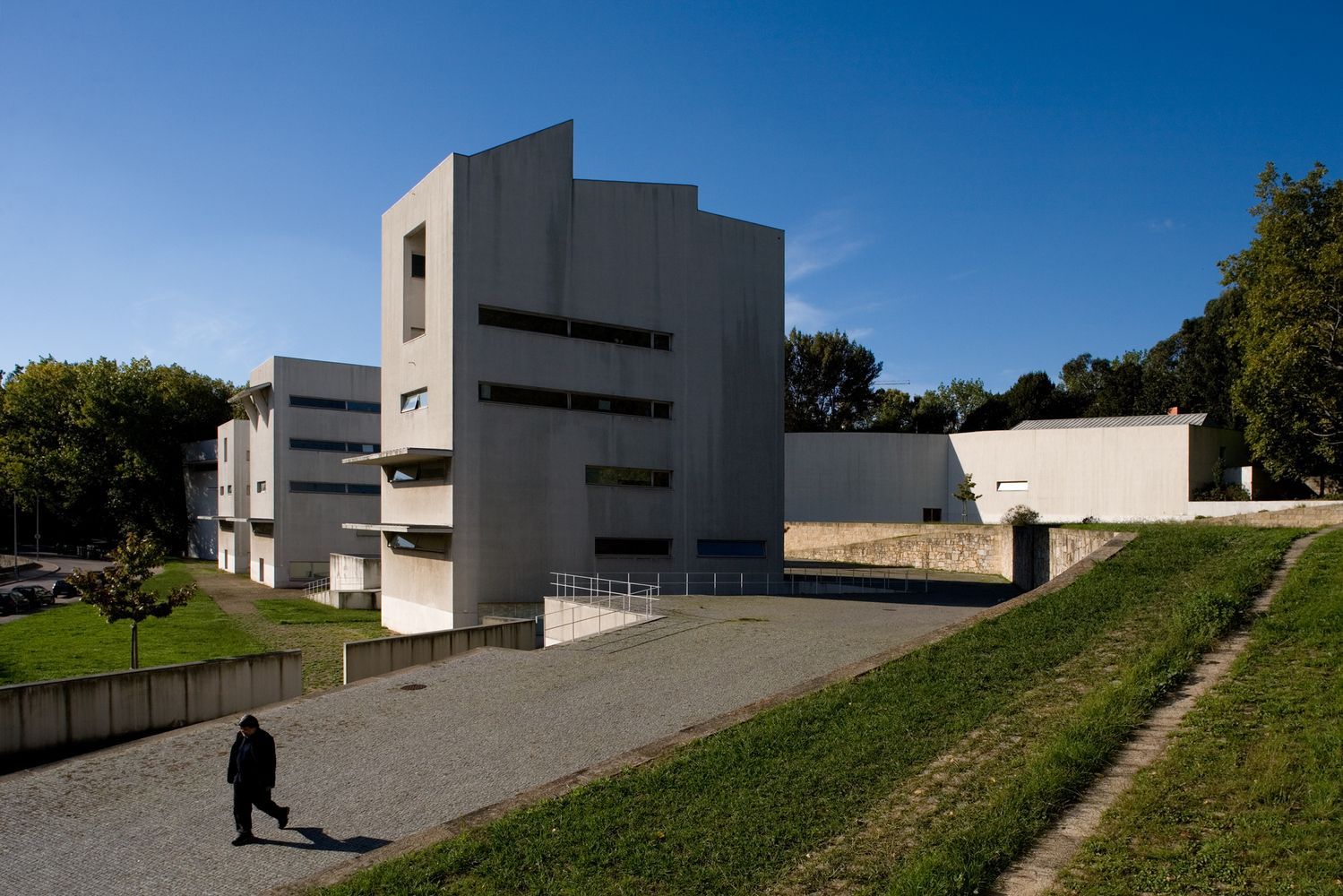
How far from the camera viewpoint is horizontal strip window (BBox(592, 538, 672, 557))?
29312mm

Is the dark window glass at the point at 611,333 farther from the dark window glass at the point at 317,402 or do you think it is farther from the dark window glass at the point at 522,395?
the dark window glass at the point at 317,402

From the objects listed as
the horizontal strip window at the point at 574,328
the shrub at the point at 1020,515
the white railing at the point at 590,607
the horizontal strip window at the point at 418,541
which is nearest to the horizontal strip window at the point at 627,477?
the white railing at the point at 590,607

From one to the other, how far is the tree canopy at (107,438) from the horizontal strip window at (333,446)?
1200 inches

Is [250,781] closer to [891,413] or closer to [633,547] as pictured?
[633,547]

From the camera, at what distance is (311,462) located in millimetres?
48906

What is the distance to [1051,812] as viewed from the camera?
21.8 feet

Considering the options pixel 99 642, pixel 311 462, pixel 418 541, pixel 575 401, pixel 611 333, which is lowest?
pixel 99 642

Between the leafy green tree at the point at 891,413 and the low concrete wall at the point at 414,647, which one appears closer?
the low concrete wall at the point at 414,647

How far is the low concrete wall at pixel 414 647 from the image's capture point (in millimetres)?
17203

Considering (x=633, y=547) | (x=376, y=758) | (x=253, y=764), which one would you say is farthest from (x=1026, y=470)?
(x=253, y=764)

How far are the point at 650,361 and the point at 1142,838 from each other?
82.9 ft

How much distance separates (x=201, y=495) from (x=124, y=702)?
216ft

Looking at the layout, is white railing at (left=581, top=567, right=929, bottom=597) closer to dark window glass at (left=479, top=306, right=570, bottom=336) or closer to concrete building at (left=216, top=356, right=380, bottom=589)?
dark window glass at (left=479, top=306, right=570, bottom=336)

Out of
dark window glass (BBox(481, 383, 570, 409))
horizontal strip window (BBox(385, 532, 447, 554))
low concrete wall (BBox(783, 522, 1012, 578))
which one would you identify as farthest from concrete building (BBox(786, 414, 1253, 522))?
horizontal strip window (BBox(385, 532, 447, 554))
